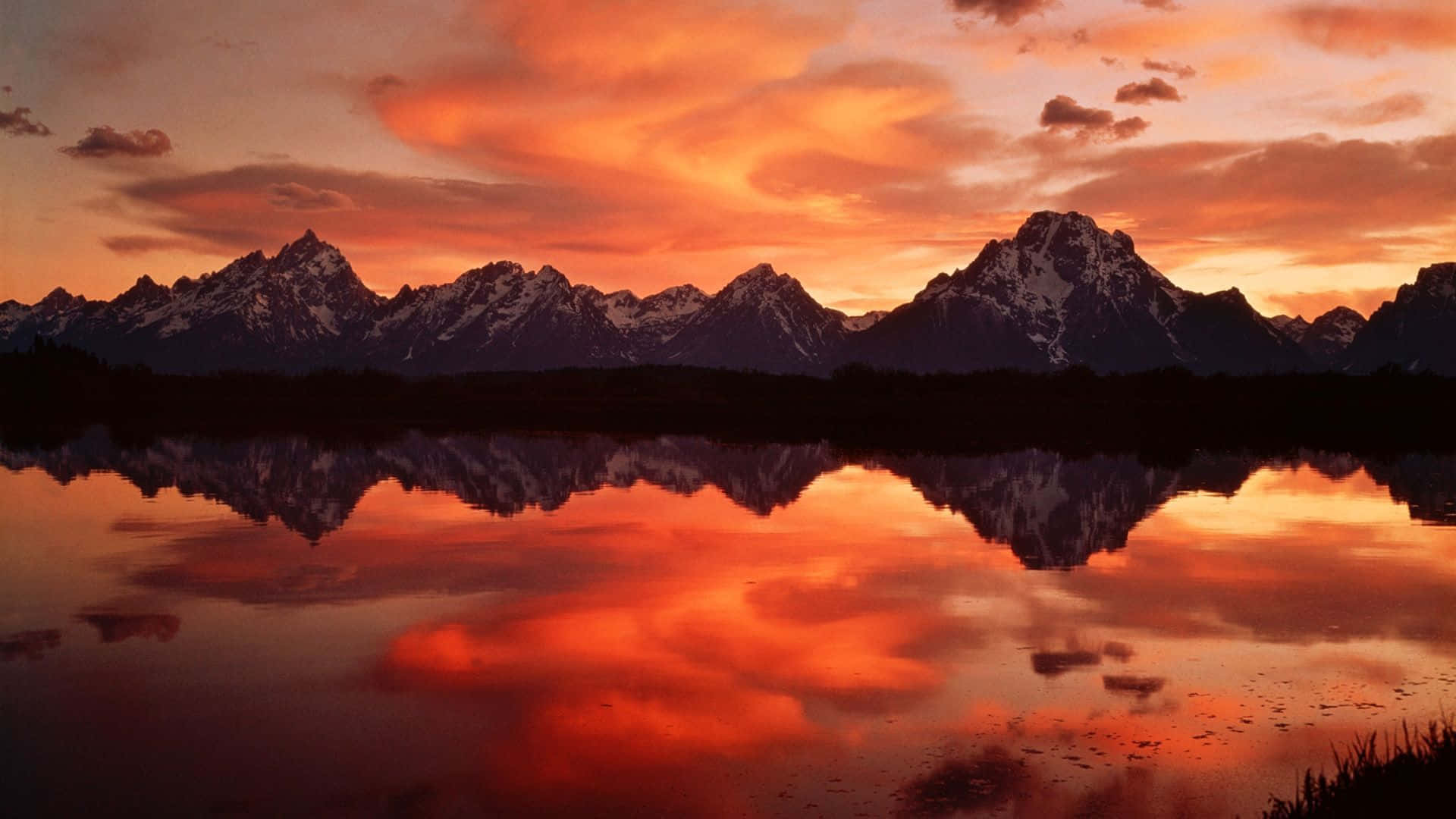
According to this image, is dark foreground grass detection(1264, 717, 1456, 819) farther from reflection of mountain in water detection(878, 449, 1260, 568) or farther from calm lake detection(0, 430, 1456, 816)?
reflection of mountain in water detection(878, 449, 1260, 568)

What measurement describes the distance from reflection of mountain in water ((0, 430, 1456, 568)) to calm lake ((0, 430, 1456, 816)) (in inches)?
29.8

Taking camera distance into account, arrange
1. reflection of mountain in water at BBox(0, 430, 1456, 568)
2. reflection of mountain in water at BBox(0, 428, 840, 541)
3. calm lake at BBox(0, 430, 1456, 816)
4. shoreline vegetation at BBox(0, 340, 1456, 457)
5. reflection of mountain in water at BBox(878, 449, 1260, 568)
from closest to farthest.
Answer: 1. calm lake at BBox(0, 430, 1456, 816)
2. reflection of mountain in water at BBox(878, 449, 1260, 568)
3. reflection of mountain in water at BBox(0, 430, 1456, 568)
4. reflection of mountain in water at BBox(0, 428, 840, 541)
5. shoreline vegetation at BBox(0, 340, 1456, 457)

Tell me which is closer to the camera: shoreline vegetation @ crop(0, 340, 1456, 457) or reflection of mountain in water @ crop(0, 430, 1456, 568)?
reflection of mountain in water @ crop(0, 430, 1456, 568)

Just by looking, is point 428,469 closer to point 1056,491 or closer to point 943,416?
point 1056,491

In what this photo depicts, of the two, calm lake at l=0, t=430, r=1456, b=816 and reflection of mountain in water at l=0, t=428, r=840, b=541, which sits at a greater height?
reflection of mountain in water at l=0, t=428, r=840, b=541

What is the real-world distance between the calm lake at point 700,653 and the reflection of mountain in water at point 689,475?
758mm

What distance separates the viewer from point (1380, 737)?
19156 millimetres

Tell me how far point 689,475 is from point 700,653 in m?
39.9

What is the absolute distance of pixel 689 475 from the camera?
64375 mm

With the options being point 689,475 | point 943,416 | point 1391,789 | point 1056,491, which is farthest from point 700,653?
point 943,416

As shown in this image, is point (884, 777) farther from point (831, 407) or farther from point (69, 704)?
point (831, 407)

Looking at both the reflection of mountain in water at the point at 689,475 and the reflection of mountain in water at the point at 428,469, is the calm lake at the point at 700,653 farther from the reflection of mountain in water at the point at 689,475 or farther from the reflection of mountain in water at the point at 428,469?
the reflection of mountain in water at the point at 428,469

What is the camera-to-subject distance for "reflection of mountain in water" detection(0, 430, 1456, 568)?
46781 millimetres

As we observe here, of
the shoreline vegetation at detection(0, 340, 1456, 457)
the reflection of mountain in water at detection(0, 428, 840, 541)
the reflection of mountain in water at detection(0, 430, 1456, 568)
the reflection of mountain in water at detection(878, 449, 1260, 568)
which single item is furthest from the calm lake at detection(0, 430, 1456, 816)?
the shoreline vegetation at detection(0, 340, 1456, 457)
